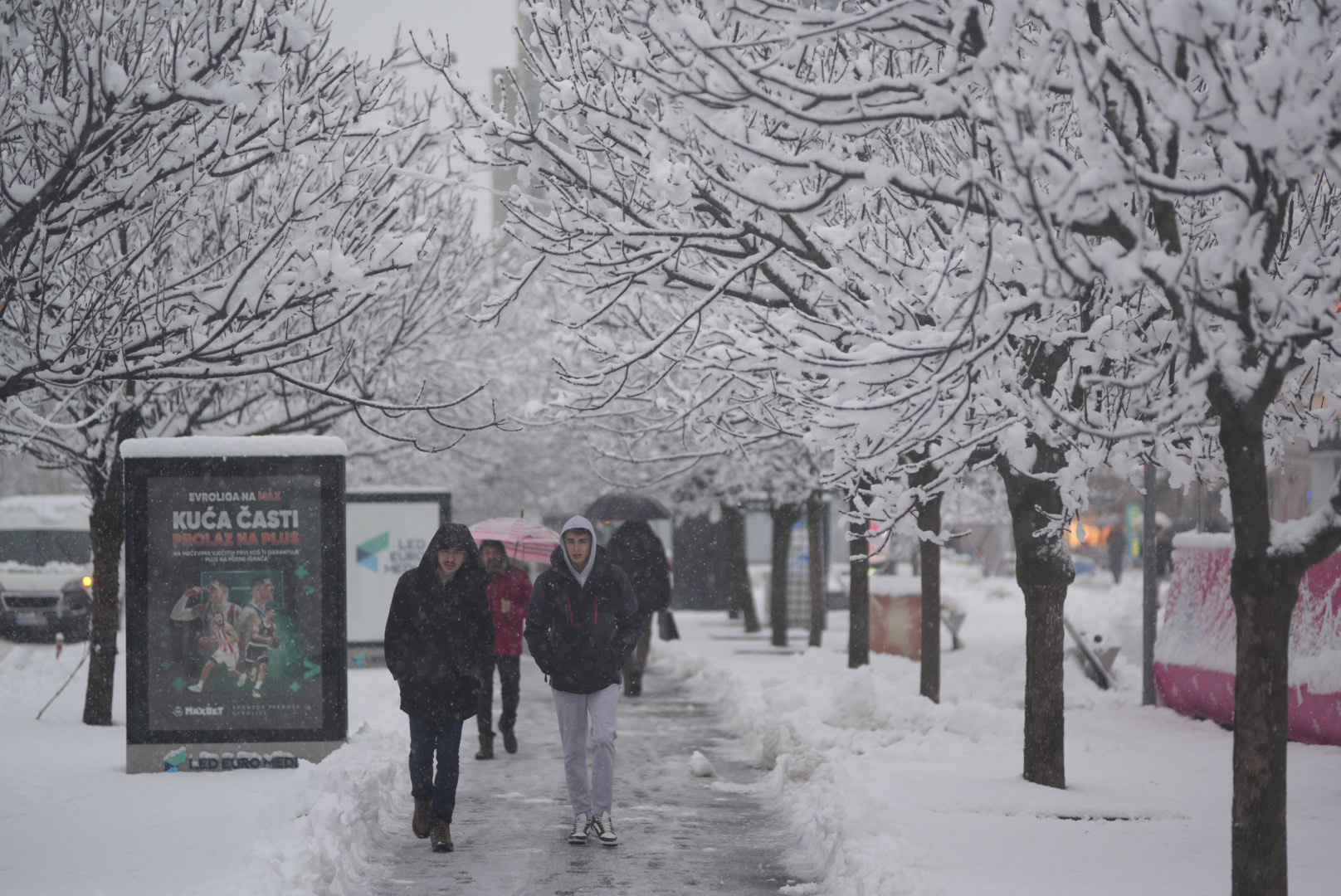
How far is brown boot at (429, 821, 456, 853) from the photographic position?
768 centimetres

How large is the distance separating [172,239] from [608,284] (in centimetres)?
565

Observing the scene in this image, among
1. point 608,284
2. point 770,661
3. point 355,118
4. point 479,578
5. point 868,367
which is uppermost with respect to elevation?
point 355,118

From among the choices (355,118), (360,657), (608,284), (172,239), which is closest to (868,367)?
(608,284)

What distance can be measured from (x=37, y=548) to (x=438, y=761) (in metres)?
20.0

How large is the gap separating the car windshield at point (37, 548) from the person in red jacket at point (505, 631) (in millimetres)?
15760

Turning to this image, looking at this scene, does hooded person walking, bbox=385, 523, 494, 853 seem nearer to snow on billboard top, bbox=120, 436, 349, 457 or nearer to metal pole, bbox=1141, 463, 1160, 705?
snow on billboard top, bbox=120, 436, 349, 457

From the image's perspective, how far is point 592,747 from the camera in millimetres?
8016

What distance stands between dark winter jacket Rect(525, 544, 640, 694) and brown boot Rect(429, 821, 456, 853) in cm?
103

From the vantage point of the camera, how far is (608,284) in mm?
7348

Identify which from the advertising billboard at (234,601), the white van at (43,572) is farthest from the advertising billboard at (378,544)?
the advertising billboard at (234,601)

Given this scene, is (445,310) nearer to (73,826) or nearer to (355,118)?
(355,118)

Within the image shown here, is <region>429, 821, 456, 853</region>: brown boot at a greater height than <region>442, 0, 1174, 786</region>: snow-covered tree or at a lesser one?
lesser

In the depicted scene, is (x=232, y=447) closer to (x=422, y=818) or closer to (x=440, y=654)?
(x=440, y=654)

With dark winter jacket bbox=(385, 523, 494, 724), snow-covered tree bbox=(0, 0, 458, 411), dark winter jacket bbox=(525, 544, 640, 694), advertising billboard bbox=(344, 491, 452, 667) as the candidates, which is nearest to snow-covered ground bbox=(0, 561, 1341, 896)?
dark winter jacket bbox=(385, 523, 494, 724)
